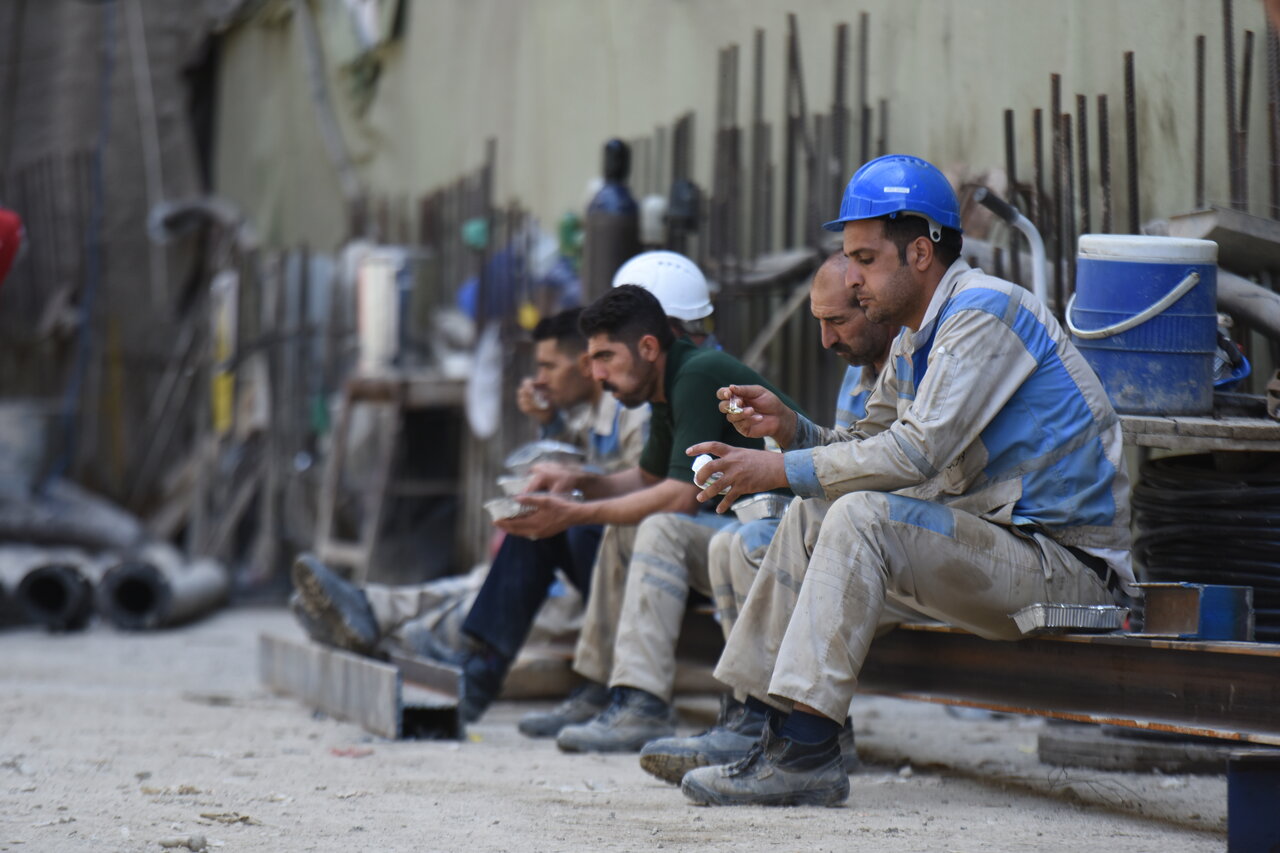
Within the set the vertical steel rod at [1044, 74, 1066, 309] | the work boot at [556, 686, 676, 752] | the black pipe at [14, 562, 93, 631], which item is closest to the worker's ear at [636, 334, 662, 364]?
the work boot at [556, 686, 676, 752]

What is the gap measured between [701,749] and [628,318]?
1.31 metres

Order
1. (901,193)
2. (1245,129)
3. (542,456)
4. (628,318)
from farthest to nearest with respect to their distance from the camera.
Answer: (542,456) < (628,318) < (1245,129) < (901,193)

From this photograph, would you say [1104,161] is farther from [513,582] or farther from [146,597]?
[146,597]

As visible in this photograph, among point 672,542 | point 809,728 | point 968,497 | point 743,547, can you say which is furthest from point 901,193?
point 672,542

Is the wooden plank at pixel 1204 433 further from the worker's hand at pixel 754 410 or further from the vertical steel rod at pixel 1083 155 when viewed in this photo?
the vertical steel rod at pixel 1083 155

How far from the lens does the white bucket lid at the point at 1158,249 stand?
3.74 metres

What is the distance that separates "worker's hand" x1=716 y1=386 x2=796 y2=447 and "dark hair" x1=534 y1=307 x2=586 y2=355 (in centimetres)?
190

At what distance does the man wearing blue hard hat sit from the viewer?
3359 mm

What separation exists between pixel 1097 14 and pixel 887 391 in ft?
5.66

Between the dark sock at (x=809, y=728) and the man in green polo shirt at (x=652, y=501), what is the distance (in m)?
0.98

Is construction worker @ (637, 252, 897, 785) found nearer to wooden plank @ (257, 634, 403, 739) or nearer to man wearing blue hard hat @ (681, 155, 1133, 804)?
man wearing blue hard hat @ (681, 155, 1133, 804)

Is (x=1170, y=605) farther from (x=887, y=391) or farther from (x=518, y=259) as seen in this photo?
(x=518, y=259)

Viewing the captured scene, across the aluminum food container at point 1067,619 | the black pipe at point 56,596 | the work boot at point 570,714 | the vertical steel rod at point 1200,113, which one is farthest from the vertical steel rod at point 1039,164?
the black pipe at point 56,596

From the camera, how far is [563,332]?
5.52 meters
